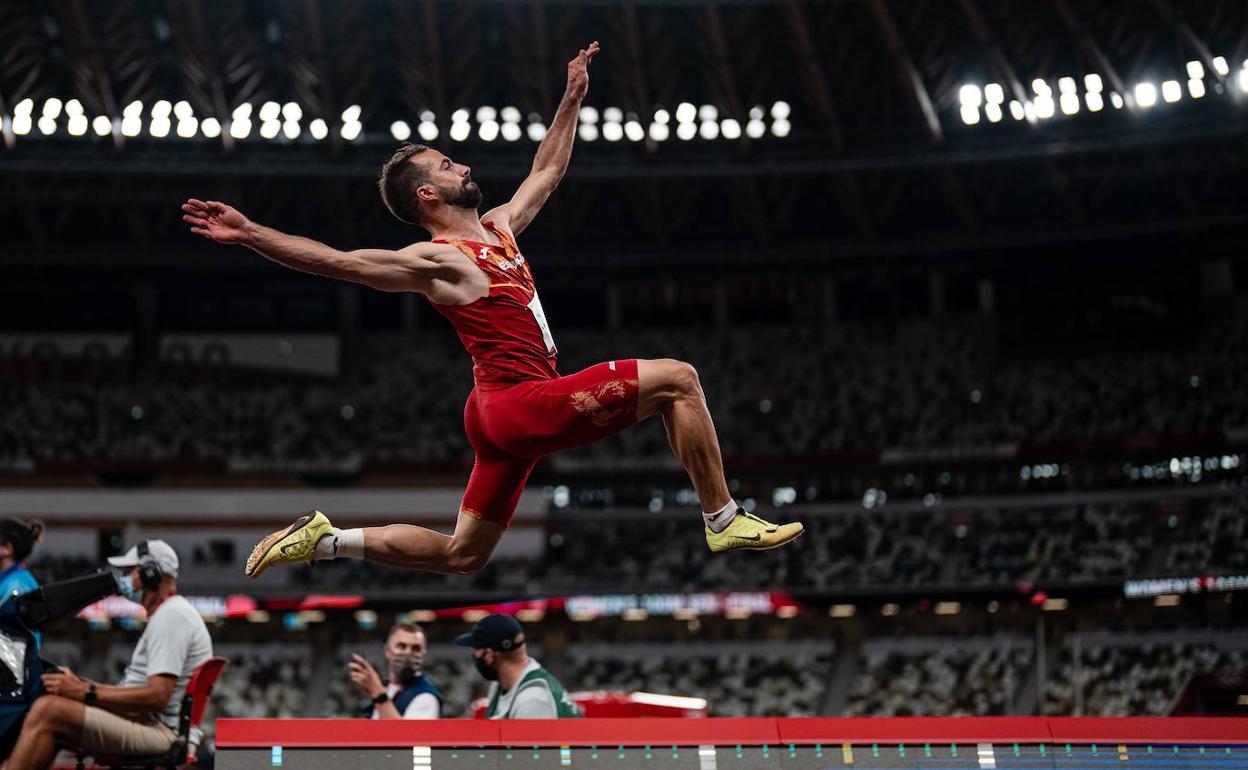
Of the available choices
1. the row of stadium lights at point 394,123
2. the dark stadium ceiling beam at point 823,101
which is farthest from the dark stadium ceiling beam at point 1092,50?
the row of stadium lights at point 394,123

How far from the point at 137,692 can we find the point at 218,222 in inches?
101

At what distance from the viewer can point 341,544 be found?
6.82 m

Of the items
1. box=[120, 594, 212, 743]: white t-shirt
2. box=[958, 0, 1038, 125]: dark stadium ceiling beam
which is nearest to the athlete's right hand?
box=[120, 594, 212, 743]: white t-shirt

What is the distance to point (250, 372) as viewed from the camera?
42656mm

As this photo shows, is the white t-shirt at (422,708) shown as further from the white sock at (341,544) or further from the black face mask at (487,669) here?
the white sock at (341,544)

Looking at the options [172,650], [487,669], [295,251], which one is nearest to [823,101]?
[487,669]

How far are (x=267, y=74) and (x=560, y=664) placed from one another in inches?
680

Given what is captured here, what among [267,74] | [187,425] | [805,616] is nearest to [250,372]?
[187,425]

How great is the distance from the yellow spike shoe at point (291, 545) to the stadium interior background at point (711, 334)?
22.7 m

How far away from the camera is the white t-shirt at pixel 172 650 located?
7.15 m

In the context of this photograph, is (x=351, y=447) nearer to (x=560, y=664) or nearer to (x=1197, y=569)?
(x=560, y=664)

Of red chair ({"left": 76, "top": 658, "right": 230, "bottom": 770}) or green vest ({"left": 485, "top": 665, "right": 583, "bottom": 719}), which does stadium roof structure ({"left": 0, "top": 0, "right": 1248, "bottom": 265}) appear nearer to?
green vest ({"left": 485, "top": 665, "right": 583, "bottom": 719})

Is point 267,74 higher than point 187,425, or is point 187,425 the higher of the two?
point 267,74

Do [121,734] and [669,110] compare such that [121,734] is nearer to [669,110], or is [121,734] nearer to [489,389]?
[489,389]
